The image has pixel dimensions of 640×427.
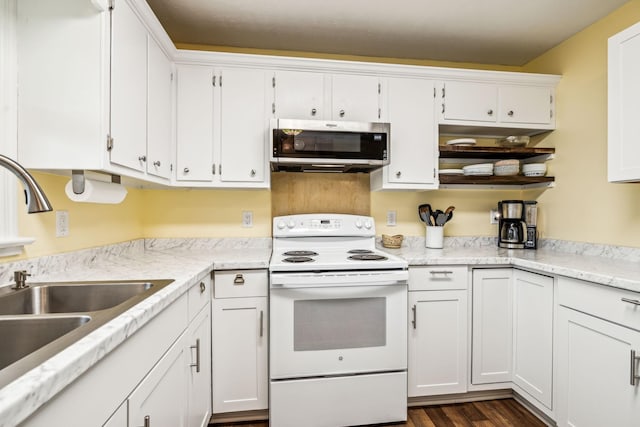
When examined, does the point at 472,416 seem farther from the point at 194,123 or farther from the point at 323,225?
the point at 194,123

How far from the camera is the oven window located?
1.85 metres

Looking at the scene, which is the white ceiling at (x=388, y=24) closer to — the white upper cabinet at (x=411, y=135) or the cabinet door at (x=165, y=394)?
the white upper cabinet at (x=411, y=135)

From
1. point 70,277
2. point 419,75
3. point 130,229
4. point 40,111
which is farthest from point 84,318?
point 419,75

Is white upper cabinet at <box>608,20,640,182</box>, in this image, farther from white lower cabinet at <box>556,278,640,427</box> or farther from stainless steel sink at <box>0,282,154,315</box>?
stainless steel sink at <box>0,282,154,315</box>

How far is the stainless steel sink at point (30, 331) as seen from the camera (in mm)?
906

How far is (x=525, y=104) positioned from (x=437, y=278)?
1.54m

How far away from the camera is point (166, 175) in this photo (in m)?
2.04

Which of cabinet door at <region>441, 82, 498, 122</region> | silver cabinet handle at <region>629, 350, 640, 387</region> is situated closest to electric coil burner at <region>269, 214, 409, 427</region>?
silver cabinet handle at <region>629, 350, 640, 387</region>

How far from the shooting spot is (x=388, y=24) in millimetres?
2225

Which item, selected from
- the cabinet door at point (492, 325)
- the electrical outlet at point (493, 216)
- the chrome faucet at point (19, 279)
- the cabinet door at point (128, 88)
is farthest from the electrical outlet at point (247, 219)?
the electrical outlet at point (493, 216)

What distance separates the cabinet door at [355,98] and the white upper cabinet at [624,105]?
50.0 inches

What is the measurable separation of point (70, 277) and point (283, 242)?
4.23 ft

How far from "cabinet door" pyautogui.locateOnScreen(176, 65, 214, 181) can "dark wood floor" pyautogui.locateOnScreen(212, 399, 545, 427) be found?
1576 millimetres

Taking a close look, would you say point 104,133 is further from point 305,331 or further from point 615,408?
point 615,408
